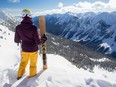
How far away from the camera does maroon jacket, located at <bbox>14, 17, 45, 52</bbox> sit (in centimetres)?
948

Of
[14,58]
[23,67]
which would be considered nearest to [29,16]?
[23,67]

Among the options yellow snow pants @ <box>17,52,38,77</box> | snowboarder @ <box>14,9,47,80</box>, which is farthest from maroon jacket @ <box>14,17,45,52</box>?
yellow snow pants @ <box>17,52,38,77</box>

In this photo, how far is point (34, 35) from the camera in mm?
9461

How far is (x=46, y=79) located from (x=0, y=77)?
229 centimetres

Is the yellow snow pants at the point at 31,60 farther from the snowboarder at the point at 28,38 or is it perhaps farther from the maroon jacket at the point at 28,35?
the maroon jacket at the point at 28,35

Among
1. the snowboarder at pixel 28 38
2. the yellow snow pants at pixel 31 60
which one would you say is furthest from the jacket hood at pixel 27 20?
the yellow snow pants at pixel 31 60

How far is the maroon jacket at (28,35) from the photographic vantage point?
9.48 metres

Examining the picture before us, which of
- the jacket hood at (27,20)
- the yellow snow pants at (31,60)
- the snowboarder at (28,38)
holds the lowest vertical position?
the yellow snow pants at (31,60)

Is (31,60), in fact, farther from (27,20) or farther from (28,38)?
(27,20)

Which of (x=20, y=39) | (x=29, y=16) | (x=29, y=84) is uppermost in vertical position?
(x=29, y=16)

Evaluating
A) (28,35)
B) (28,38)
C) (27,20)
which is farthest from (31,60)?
(27,20)

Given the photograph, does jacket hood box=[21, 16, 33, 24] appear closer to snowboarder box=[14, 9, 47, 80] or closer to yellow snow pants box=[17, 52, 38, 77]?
snowboarder box=[14, 9, 47, 80]

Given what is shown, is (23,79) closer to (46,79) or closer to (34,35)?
(46,79)

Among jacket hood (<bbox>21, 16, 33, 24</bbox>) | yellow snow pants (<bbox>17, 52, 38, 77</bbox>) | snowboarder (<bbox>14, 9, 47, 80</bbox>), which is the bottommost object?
yellow snow pants (<bbox>17, 52, 38, 77</bbox>)
